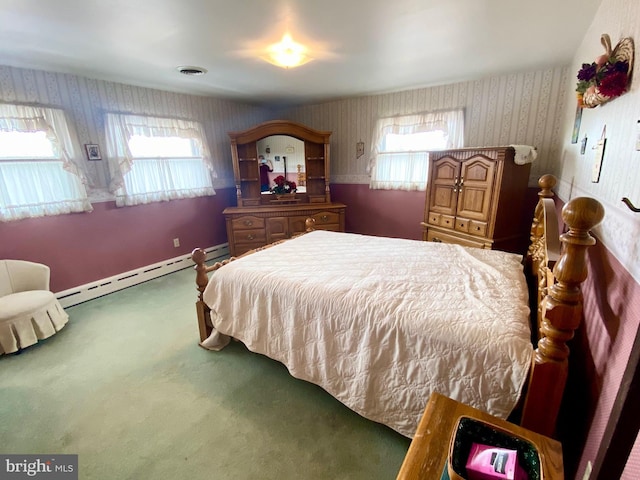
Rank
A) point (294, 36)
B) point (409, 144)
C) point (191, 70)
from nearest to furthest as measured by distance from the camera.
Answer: point (294, 36) → point (191, 70) → point (409, 144)

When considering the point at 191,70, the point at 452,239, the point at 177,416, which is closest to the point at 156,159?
the point at 191,70

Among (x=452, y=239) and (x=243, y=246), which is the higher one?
(x=452, y=239)

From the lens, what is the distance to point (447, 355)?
49.1 inches

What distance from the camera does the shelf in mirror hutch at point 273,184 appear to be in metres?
3.99

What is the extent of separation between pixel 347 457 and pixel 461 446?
2.85 ft

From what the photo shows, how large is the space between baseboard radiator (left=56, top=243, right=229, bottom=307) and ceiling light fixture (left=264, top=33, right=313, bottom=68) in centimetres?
262

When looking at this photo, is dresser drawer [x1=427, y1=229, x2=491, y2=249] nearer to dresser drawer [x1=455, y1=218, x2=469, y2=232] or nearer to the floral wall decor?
dresser drawer [x1=455, y1=218, x2=469, y2=232]

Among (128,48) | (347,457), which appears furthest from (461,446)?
(128,48)

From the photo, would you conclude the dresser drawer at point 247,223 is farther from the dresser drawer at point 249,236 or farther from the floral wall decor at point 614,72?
the floral wall decor at point 614,72

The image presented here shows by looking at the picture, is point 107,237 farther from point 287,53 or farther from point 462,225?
point 462,225

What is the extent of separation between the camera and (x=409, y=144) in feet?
12.4

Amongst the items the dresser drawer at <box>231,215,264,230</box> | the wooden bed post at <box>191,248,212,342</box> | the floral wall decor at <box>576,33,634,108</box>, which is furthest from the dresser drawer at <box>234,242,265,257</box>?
the floral wall decor at <box>576,33,634,108</box>

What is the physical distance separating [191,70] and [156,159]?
1.24 meters

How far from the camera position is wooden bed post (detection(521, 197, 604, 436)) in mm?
726
